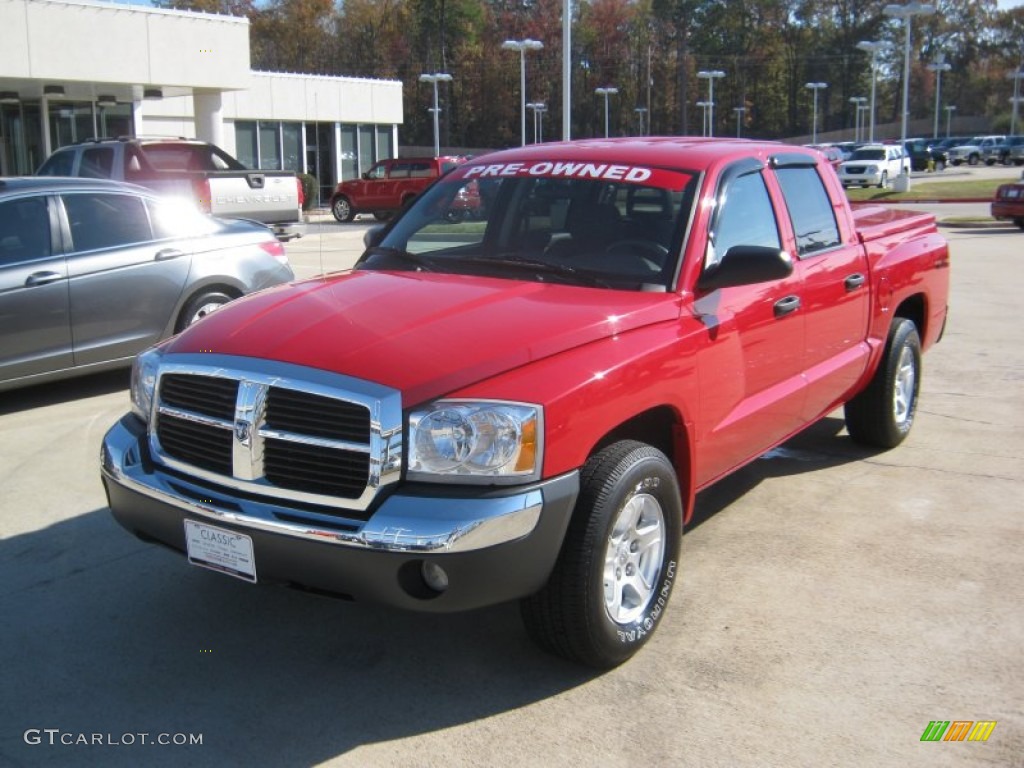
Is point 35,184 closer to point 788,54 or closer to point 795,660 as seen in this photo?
point 795,660

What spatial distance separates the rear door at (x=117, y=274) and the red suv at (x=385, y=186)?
876 inches

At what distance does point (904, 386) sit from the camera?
6625 millimetres

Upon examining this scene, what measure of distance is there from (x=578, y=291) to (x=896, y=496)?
101 inches

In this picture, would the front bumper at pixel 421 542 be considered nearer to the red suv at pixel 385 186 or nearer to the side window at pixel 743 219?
the side window at pixel 743 219

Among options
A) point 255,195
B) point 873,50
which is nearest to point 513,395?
point 255,195

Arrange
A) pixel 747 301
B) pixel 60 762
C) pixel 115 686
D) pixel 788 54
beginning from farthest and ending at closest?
pixel 788 54 < pixel 747 301 < pixel 115 686 < pixel 60 762

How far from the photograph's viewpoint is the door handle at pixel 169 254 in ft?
26.5

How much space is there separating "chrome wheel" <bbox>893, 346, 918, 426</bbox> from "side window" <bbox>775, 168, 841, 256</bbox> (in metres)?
1.14

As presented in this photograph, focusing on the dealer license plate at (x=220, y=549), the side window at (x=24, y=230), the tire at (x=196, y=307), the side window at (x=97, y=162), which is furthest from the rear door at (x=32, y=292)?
the side window at (x=97, y=162)

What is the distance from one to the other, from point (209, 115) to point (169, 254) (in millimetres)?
20126

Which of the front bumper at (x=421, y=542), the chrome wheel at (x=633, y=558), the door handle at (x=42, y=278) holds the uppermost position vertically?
the door handle at (x=42, y=278)

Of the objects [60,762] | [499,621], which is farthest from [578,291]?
[60,762]

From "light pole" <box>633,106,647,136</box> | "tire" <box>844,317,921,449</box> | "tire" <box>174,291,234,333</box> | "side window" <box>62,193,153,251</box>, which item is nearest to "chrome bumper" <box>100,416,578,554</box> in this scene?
"tire" <box>844,317,921,449</box>

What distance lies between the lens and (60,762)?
3268mm
